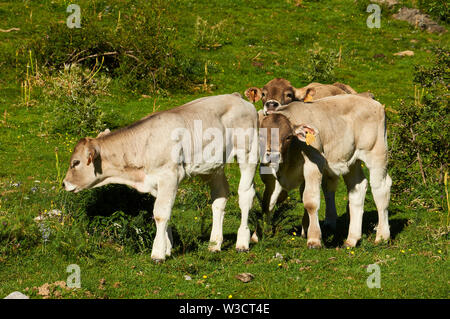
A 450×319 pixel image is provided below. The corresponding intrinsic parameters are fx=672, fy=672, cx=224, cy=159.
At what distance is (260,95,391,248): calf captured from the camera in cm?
1147

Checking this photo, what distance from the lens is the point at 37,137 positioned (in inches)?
753

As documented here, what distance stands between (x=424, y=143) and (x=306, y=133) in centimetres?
608

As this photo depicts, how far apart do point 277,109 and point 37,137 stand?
927 centimetres

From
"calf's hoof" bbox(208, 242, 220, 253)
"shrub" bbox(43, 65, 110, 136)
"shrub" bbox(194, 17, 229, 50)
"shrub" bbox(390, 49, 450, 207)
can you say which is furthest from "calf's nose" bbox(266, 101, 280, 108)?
"shrub" bbox(194, 17, 229, 50)

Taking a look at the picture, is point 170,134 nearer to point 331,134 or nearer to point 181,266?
point 181,266

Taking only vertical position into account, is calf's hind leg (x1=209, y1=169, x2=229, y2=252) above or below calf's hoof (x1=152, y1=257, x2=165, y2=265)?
above

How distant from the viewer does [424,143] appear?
16234 millimetres

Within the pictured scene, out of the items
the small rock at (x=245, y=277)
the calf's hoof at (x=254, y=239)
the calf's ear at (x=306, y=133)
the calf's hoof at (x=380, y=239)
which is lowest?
the calf's hoof at (x=380, y=239)

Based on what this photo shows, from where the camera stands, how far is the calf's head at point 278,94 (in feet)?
42.8

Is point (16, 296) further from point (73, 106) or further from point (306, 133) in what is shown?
point (73, 106)

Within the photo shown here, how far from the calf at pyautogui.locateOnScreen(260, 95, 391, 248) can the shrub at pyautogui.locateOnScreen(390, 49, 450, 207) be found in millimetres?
3224

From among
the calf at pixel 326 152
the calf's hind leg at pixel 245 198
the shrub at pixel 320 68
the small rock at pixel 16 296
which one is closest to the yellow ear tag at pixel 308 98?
the calf at pixel 326 152

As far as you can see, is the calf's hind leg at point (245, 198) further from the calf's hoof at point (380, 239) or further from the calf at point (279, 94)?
the calf's hoof at point (380, 239)

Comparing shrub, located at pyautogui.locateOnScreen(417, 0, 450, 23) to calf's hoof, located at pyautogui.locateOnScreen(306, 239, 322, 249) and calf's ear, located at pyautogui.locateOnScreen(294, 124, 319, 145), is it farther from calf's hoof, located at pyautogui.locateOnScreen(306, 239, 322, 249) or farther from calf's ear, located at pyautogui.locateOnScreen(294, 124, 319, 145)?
calf's hoof, located at pyautogui.locateOnScreen(306, 239, 322, 249)
